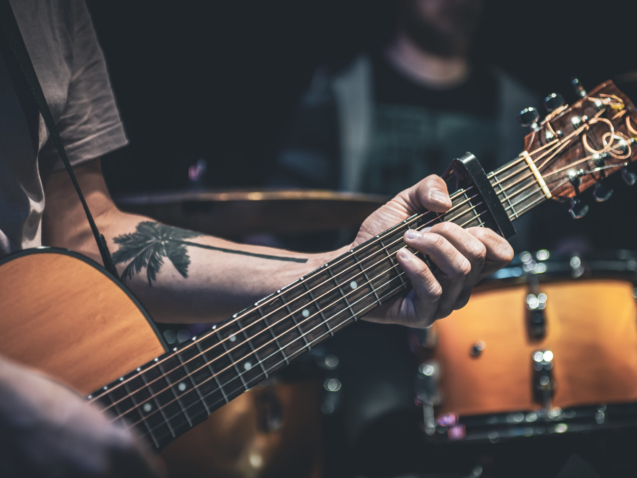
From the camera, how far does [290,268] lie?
1.06 m

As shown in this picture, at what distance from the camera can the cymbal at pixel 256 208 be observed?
1.48 m

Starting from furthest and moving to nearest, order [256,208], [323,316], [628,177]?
[256,208] → [628,177] → [323,316]

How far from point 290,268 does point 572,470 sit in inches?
29.4

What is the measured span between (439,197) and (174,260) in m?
0.61

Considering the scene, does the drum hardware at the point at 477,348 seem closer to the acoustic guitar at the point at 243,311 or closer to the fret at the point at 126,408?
the acoustic guitar at the point at 243,311

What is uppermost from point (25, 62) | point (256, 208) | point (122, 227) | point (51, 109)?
point (25, 62)

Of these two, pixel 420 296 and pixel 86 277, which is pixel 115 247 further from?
pixel 420 296

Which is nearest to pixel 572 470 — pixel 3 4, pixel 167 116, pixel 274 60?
pixel 3 4

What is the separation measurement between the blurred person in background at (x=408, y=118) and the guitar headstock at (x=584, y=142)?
5.33ft

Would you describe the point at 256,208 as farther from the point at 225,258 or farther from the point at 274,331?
the point at 274,331

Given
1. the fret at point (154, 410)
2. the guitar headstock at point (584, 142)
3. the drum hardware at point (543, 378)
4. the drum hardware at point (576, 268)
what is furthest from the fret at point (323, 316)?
the drum hardware at point (576, 268)

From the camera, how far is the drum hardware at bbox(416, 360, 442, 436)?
1773 millimetres

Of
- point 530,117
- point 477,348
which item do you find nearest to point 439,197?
point 530,117

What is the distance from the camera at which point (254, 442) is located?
1802 millimetres
